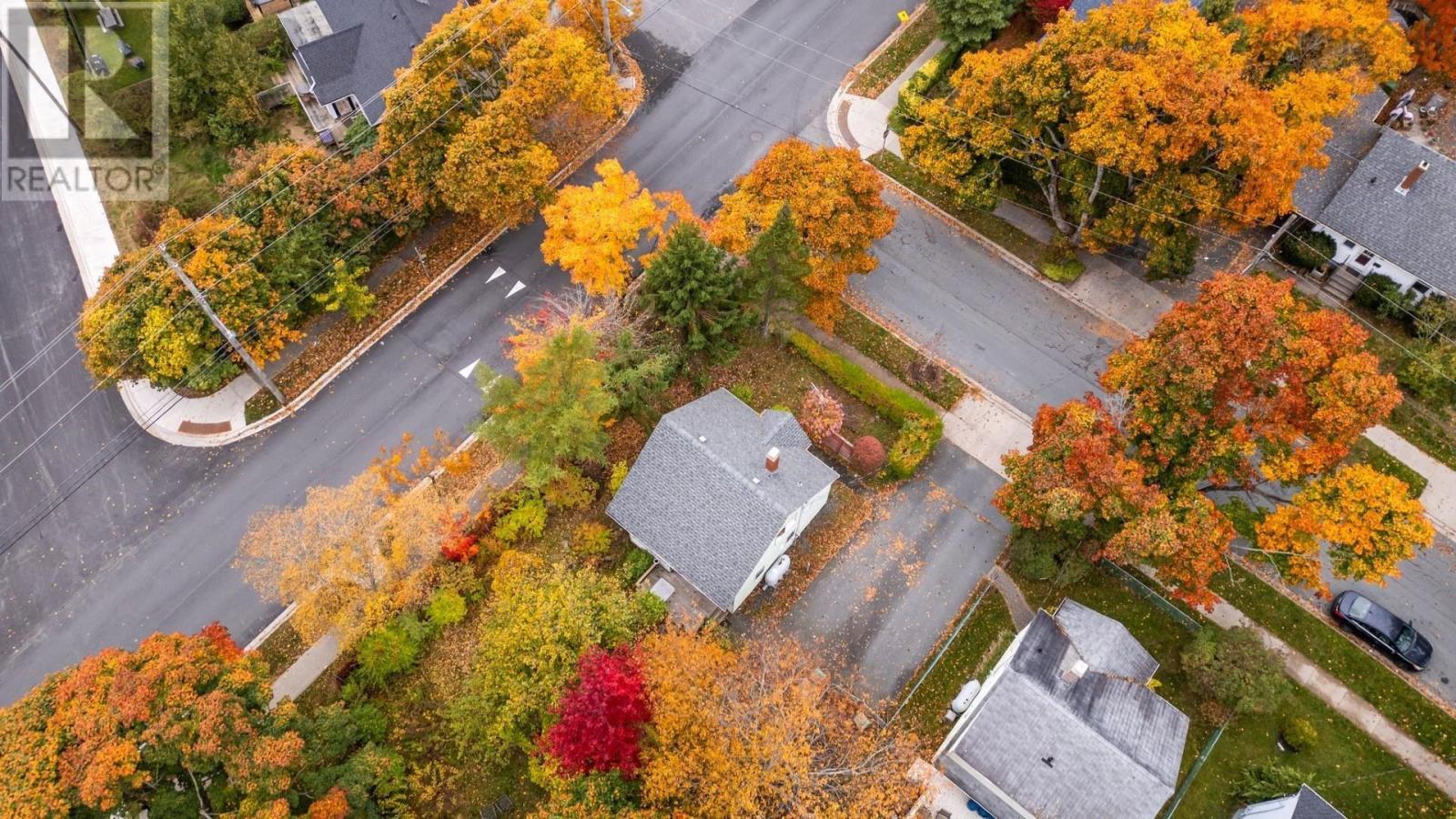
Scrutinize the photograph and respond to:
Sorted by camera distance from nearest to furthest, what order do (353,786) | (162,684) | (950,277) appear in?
1. (162,684)
2. (353,786)
3. (950,277)

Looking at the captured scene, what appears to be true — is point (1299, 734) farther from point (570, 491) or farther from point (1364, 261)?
point (570, 491)

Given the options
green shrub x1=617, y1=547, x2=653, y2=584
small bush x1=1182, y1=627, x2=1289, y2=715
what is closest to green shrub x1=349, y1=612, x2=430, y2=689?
green shrub x1=617, y1=547, x2=653, y2=584

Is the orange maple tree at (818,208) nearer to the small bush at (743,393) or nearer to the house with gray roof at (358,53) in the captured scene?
the small bush at (743,393)

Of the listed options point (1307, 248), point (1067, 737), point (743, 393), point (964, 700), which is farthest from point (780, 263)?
point (1307, 248)

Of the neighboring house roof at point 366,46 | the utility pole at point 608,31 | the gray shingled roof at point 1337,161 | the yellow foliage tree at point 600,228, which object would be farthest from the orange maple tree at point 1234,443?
the neighboring house roof at point 366,46

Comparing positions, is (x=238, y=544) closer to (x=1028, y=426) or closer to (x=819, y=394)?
(x=819, y=394)

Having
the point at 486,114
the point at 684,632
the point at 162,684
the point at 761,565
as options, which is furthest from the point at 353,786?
the point at 486,114
